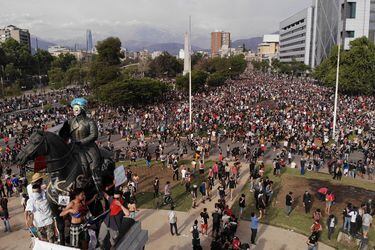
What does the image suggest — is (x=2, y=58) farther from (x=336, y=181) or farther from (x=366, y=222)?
(x=366, y=222)

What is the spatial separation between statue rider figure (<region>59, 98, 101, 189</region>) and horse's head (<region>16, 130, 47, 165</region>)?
112 centimetres

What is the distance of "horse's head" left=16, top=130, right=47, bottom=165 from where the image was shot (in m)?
7.00

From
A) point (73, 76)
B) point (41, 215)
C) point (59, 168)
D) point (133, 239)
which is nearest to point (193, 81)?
point (73, 76)

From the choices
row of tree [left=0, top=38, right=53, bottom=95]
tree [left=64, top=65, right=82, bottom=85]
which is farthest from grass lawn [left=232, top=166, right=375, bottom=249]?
row of tree [left=0, top=38, right=53, bottom=95]

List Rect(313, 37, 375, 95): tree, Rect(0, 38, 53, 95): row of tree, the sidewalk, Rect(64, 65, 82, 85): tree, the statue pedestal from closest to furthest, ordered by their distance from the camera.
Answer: the statue pedestal, the sidewalk, Rect(313, 37, 375, 95): tree, Rect(64, 65, 82, 85): tree, Rect(0, 38, 53, 95): row of tree

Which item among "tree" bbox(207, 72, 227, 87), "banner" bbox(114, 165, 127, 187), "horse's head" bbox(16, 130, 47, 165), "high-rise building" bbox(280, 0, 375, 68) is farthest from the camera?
"high-rise building" bbox(280, 0, 375, 68)

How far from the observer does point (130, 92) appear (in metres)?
→ 47.4

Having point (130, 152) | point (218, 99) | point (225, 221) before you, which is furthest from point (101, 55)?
point (225, 221)

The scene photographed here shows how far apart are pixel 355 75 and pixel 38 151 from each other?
5636 centimetres

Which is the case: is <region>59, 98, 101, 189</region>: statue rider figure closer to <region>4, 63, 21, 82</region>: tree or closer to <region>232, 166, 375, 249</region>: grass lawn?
<region>232, 166, 375, 249</region>: grass lawn

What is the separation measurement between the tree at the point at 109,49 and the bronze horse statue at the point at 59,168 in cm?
6475

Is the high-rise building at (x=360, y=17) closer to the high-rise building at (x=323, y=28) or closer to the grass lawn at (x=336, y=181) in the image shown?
the high-rise building at (x=323, y=28)

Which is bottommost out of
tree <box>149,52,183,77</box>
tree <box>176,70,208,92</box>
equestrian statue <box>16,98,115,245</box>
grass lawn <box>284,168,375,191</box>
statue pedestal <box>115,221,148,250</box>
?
grass lawn <box>284,168,375,191</box>

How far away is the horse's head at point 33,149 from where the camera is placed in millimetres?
7004
